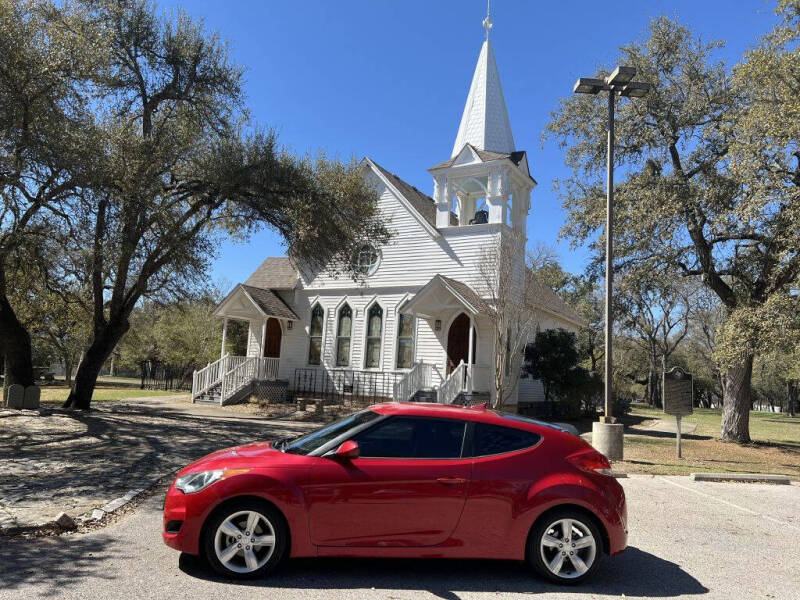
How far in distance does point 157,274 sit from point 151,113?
4563 mm

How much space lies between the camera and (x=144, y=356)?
126 ft

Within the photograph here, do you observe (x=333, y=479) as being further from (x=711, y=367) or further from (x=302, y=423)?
(x=711, y=367)

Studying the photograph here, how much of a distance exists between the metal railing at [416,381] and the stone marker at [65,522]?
13.0 meters

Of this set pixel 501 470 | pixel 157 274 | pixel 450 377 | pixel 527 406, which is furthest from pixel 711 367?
pixel 501 470

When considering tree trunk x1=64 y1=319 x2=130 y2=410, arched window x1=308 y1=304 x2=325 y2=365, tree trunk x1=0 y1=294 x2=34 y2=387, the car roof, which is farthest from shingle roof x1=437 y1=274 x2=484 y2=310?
the car roof

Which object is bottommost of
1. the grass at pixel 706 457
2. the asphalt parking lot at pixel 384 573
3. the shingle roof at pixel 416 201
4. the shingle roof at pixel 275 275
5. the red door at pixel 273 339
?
the grass at pixel 706 457

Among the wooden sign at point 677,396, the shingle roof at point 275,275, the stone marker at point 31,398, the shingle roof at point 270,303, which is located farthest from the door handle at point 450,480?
the shingle roof at point 275,275

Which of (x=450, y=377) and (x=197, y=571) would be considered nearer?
(x=197, y=571)

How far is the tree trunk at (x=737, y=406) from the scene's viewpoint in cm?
1788

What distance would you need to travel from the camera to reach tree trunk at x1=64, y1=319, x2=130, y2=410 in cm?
1548

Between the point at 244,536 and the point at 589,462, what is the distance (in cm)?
298

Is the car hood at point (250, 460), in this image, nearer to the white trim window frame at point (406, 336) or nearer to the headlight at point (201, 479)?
the headlight at point (201, 479)

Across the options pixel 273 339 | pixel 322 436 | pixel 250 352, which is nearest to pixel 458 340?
pixel 273 339

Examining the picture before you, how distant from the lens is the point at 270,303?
2295 centimetres
